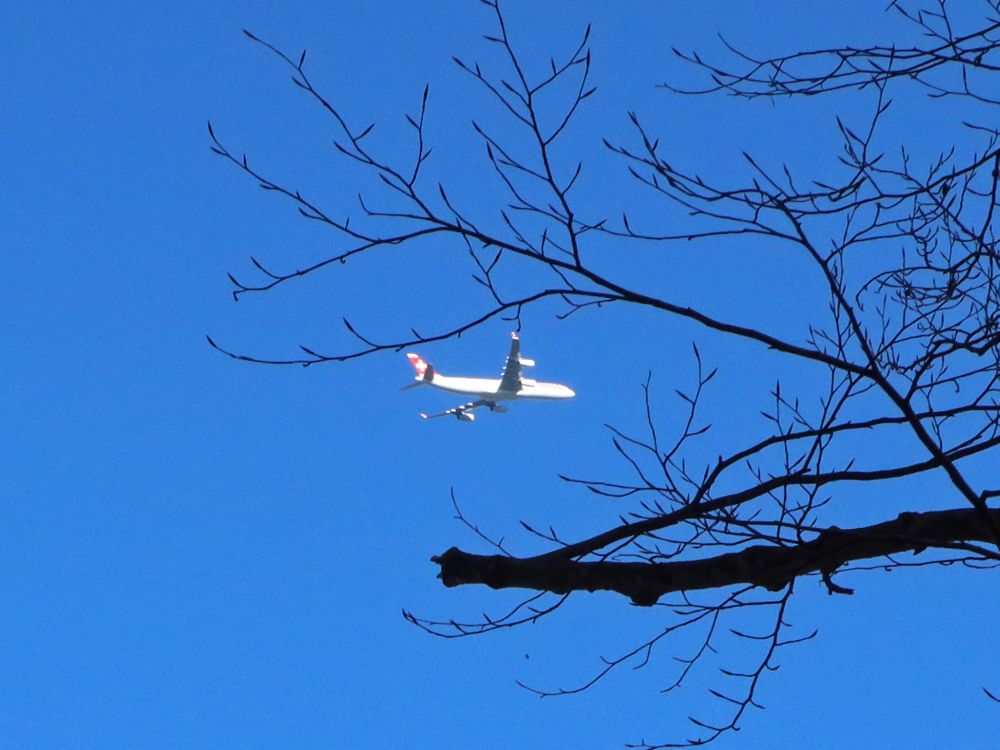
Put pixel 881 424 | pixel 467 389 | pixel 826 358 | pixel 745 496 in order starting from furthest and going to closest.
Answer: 1. pixel 467 389
2. pixel 745 496
3. pixel 881 424
4. pixel 826 358

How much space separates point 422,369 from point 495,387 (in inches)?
126

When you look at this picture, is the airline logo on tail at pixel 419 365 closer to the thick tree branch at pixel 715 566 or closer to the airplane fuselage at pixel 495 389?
the airplane fuselage at pixel 495 389

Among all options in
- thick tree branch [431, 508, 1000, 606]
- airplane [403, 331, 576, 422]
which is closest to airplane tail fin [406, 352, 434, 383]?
airplane [403, 331, 576, 422]

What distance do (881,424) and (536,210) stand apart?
0.84 meters

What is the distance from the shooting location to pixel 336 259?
241 cm

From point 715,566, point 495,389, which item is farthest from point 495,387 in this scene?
point 715,566

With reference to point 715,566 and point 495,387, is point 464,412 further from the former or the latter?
point 715,566

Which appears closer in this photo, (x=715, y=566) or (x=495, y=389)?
(x=715, y=566)

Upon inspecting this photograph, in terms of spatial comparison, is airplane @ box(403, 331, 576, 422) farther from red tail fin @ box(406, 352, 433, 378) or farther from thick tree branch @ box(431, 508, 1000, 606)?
thick tree branch @ box(431, 508, 1000, 606)

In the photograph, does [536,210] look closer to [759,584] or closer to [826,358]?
[826,358]

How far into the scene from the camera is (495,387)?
49.2m

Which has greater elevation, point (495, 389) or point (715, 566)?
point (495, 389)

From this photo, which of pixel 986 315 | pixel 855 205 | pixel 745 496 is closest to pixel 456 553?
pixel 745 496

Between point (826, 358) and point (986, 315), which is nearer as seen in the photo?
point (826, 358)
